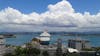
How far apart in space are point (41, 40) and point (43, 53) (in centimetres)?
1306

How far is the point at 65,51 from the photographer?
30500mm

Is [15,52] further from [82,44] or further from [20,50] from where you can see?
[82,44]

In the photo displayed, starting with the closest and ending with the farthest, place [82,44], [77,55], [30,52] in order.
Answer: [77,55] < [30,52] < [82,44]

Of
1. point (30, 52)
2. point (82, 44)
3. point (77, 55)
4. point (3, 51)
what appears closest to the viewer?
point (77, 55)

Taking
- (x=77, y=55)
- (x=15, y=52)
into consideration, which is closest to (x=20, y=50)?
(x=15, y=52)

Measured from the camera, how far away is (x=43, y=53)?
28.6 meters

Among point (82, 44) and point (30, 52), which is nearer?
point (30, 52)

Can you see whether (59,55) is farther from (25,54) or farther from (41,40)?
(41,40)

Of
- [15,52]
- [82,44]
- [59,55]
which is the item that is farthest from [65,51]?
[82,44]

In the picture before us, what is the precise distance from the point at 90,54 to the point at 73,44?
42.1 ft

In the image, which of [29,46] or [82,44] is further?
[82,44]

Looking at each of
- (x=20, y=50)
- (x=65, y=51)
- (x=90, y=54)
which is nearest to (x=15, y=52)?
(x=20, y=50)

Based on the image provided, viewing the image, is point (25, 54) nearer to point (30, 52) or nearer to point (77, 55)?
point (30, 52)

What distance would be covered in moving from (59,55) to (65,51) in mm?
2740
